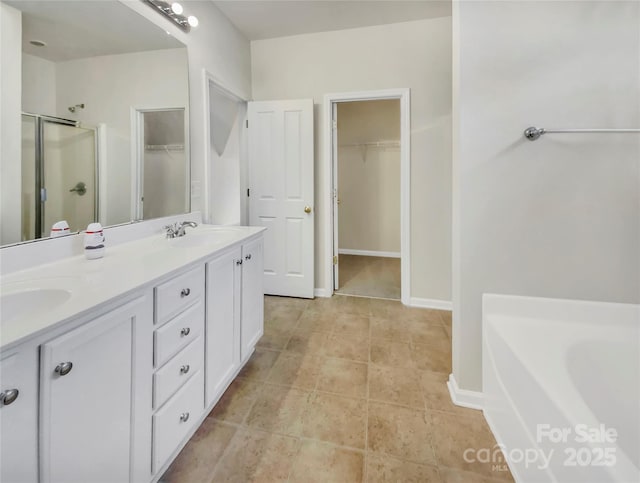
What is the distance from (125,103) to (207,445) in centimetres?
174

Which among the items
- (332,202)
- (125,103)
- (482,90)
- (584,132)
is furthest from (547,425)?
(332,202)

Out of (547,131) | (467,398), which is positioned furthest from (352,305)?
(547,131)

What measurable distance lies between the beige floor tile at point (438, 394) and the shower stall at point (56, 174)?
1958mm

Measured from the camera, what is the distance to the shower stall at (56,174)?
3.70 feet

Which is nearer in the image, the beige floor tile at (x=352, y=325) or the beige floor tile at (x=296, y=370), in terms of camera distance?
the beige floor tile at (x=296, y=370)

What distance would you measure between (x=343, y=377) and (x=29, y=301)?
151cm

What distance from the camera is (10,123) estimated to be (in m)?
1.06

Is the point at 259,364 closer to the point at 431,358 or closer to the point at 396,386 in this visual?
the point at 396,386

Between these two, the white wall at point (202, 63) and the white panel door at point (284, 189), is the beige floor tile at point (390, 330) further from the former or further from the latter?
the white wall at point (202, 63)

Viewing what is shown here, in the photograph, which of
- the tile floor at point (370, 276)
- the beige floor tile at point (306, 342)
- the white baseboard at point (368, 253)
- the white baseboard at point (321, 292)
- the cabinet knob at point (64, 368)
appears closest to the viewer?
the cabinet knob at point (64, 368)

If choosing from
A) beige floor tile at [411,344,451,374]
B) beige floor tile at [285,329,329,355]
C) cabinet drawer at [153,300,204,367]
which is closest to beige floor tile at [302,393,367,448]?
beige floor tile at [285,329,329,355]

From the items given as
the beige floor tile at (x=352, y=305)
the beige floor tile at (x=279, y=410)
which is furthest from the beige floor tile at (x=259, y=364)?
the beige floor tile at (x=352, y=305)

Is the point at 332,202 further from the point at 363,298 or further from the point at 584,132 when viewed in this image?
the point at 584,132

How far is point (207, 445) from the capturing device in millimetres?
1288
